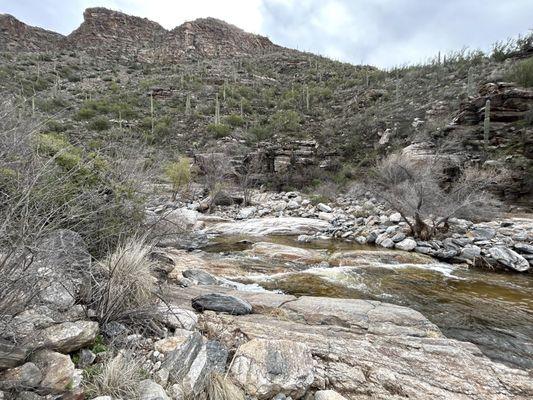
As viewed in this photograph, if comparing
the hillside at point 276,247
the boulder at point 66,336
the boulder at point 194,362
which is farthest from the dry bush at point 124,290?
the boulder at point 194,362

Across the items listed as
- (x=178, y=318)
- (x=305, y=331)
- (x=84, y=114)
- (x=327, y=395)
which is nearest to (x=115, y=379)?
(x=178, y=318)

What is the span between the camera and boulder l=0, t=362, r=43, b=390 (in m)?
1.52

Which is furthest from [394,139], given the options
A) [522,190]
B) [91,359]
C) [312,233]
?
[91,359]

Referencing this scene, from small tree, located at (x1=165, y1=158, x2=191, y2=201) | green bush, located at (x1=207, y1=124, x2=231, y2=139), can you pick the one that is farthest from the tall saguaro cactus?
green bush, located at (x1=207, y1=124, x2=231, y2=139)

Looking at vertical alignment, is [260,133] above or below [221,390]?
above

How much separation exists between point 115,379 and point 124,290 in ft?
2.80

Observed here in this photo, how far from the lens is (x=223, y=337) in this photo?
269 cm

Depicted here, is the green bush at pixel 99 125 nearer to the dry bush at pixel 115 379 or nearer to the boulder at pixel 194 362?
the boulder at pixel 194 362

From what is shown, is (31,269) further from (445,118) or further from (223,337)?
(445,118)

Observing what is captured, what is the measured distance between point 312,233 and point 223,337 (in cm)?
877

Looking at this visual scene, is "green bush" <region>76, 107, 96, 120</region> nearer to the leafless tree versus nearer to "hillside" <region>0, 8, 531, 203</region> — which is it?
"hillside" <region>0, 8, 531, 203</region>

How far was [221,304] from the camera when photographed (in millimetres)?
3410

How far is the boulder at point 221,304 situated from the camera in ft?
10.9

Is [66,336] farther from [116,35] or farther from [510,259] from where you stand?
[116,35]
